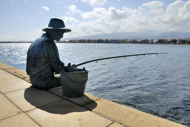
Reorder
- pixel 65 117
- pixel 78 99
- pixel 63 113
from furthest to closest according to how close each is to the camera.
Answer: pixel 78 99 → pixel 63 113 → pixel 65 117

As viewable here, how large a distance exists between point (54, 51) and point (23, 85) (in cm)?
172

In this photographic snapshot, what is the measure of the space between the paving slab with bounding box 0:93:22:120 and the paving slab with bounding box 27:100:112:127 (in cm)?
32

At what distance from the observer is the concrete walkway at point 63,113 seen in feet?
9.05

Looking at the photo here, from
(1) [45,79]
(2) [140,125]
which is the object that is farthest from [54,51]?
(2) [140,125]

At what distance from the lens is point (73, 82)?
3.93 meters

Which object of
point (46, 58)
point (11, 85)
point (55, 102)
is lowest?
point (55, 102)

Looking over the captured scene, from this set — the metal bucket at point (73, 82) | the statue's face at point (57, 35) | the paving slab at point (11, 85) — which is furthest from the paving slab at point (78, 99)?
the statue's face at point (57, 35)

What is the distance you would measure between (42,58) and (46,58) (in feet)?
0.36

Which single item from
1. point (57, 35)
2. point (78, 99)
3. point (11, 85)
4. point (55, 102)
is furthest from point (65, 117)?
point (11, 85)

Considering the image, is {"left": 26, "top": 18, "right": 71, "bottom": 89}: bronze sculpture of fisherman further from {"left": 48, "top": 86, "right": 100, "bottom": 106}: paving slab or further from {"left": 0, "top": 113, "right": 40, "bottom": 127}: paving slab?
{"left": 0, "top": 113, "right": 40, "bottom": 127}: paving slab

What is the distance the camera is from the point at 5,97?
3896 millimetres

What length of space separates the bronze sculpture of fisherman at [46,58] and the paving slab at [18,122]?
1.61 meters

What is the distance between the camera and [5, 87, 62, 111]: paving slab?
11.3 feet

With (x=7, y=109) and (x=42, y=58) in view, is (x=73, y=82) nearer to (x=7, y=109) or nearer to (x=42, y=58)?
(x=42, y=58)
